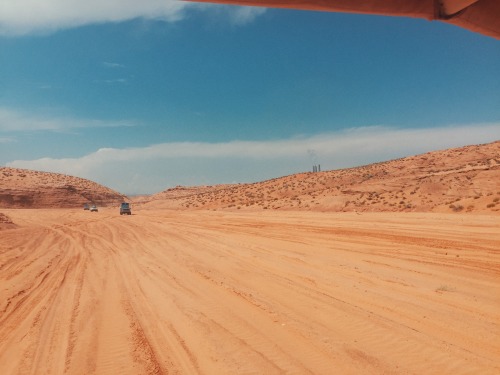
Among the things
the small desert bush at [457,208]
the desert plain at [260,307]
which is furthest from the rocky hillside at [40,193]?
the small desert bush at [457,208]

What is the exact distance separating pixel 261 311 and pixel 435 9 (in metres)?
5.59

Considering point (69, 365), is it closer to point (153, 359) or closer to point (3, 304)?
point (153, 359)

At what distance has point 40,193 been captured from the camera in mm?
91750

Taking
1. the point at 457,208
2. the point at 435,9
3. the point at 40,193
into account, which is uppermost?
the point at 40,193

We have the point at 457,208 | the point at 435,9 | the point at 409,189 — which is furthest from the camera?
the point at 409,189

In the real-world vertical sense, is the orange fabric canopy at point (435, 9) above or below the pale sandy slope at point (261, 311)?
above

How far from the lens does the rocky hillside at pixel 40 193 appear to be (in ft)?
285

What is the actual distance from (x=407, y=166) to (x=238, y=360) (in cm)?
6967

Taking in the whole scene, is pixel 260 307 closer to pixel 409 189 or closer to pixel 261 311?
pixel 261 311

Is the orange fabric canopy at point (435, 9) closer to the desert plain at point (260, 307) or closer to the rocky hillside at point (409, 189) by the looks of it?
the desert plain at point (260, 307)

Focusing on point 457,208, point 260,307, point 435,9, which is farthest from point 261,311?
point 457,208

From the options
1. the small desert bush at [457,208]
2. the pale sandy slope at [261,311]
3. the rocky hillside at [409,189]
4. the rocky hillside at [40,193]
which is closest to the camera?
the pale sandy slope at [261,311]

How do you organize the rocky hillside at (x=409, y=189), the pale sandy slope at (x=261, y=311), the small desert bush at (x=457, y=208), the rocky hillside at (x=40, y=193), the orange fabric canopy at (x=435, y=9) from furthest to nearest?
the rocky hillside at (x=40, y=193)
the rocky hillside at (x=409, y=189)
the small desert bush at (x=457, y=208)
the pale sandy slope at (x=261, y=311)
the orange fabric canopy at (x=435, y=9)

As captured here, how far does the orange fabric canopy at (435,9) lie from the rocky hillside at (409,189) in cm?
2483
